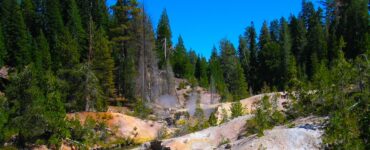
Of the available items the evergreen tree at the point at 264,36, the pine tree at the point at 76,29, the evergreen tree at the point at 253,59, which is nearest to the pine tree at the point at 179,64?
the evergreen tree at the point at 253,59

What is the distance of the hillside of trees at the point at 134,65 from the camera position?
42.0ft

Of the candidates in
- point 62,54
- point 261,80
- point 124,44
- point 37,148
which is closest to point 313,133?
point 37,148

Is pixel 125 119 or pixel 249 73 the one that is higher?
pixel 249 73

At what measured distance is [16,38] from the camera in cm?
5522

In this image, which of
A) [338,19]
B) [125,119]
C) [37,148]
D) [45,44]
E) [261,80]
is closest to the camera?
[37,148]

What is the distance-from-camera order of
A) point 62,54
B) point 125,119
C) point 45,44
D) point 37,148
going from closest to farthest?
point 37,148 → point 125,119 → point 62,54 → point 45,44

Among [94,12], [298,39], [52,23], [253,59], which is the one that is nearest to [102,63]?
[52,23]

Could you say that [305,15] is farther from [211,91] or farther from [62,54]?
[62,54]

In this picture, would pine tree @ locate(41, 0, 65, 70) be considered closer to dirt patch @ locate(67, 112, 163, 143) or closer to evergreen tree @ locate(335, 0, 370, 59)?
dirt patch @ locate(67, 112, 163, 143)

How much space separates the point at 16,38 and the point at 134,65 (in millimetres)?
14650

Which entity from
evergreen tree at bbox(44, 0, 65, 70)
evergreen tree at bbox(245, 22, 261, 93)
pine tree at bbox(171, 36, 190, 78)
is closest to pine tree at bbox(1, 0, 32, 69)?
evergreen tree at bbox(44, 0, 65, 70)

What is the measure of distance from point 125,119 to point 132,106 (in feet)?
44.6

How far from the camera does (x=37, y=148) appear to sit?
101 feet

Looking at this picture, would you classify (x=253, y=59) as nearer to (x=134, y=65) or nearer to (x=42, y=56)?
(x=134, y=65)
